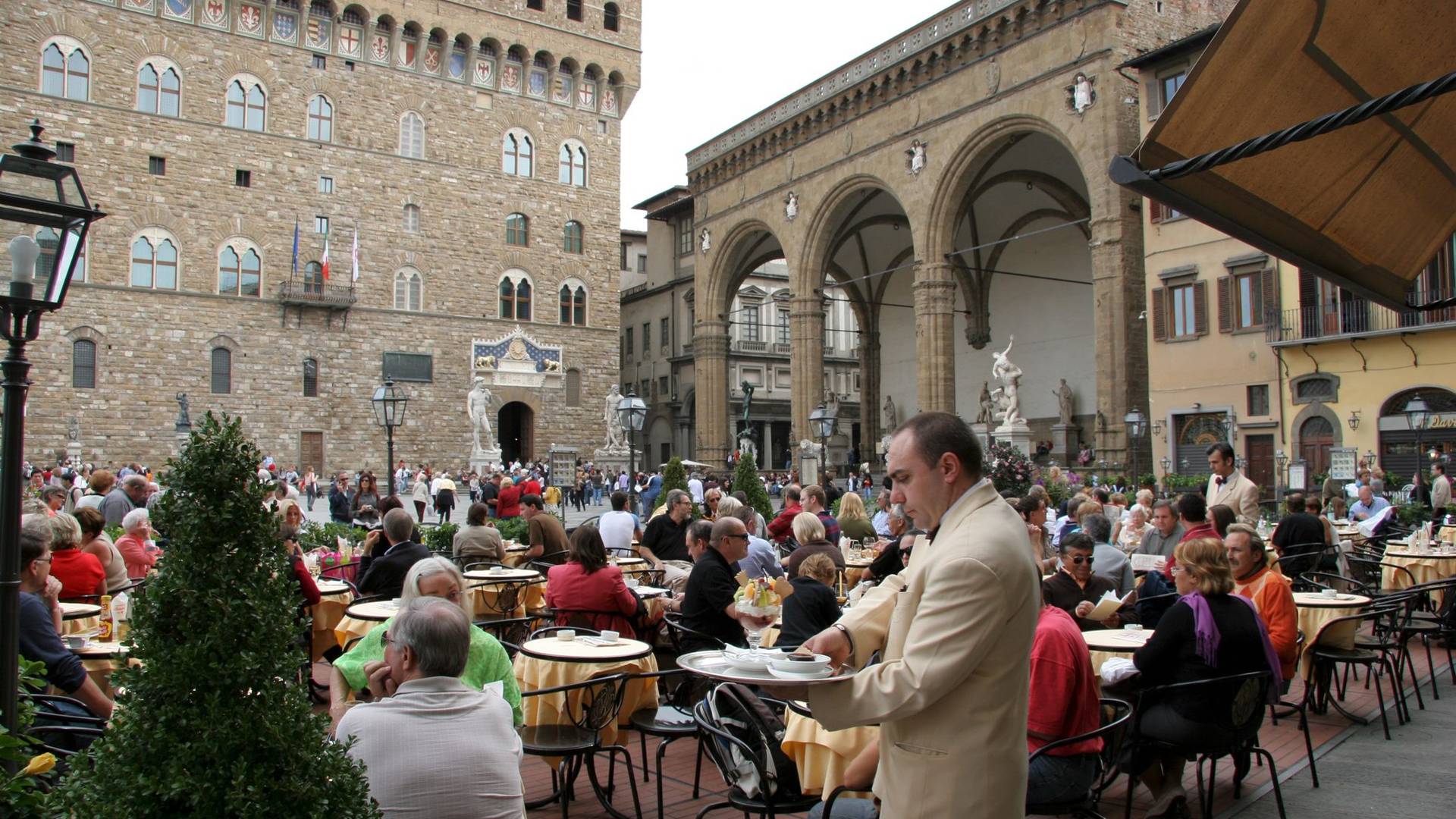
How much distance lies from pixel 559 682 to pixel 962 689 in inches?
123

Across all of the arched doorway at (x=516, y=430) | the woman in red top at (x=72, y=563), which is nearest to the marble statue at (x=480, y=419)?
the arched doorway at (x=516, y=430)

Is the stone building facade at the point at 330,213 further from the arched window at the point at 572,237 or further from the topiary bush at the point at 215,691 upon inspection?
the topiary bush at the point at 215,691

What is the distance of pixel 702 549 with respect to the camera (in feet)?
22.1

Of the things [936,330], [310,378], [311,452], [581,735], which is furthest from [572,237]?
[581,735]

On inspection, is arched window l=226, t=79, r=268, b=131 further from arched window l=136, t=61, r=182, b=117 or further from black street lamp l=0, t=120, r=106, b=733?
black street lamp l=0, t=120, r=106, b=733

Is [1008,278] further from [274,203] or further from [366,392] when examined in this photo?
[274,203]

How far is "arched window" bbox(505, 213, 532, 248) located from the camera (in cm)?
3647

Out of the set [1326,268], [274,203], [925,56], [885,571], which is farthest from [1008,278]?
[1326,268]

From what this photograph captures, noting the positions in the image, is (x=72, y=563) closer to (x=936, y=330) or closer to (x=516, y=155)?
(x=936, y=330)

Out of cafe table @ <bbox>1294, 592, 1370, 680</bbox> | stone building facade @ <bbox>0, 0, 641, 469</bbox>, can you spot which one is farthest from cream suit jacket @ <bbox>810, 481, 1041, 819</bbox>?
stone building facade @ <bbox>0, 0, 641, 469</bbox>

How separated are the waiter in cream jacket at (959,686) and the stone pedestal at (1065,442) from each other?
2908cm

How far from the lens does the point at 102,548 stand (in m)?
6.66

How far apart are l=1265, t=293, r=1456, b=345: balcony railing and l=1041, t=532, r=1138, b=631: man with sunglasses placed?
56.2ft

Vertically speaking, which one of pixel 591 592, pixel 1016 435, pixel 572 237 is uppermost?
pixel 572 237
